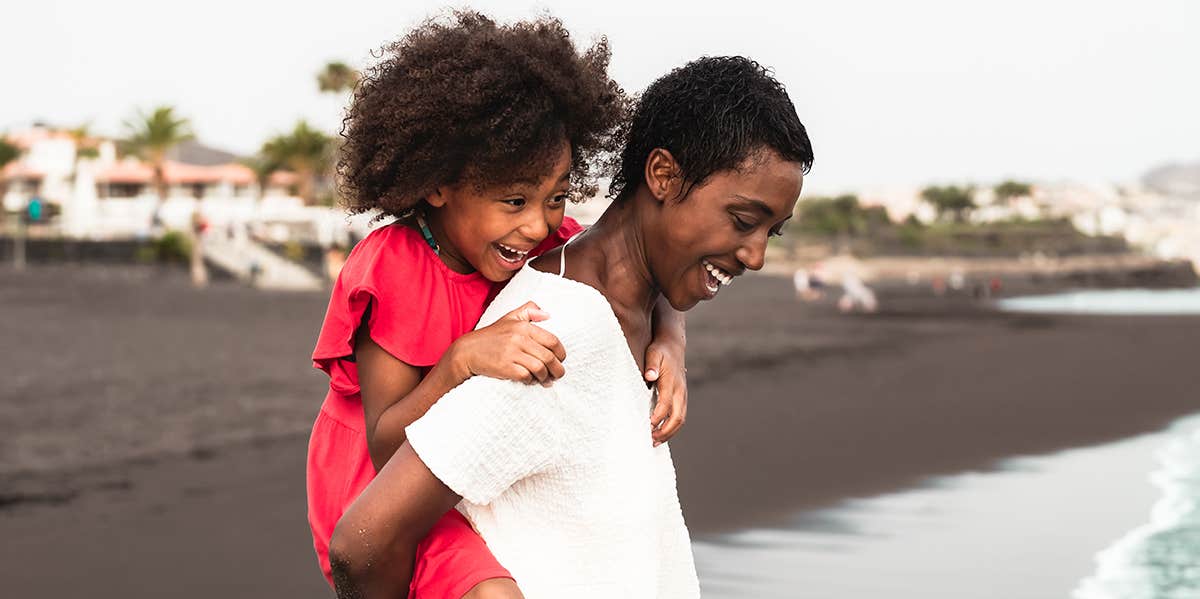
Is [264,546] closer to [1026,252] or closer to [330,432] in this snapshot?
[330,432]

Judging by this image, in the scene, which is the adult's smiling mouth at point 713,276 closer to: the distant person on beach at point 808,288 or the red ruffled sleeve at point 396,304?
the red ruffled sleeve at point 396,304

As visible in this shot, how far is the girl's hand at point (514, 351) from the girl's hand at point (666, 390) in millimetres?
296

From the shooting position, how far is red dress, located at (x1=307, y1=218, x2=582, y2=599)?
5.97ft

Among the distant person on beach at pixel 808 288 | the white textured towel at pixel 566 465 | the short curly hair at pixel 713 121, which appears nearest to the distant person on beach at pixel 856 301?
the distant person on beach at pixel 808 288

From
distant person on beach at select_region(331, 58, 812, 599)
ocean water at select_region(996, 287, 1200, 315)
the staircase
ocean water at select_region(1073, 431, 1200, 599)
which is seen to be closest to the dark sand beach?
ocean water at select_region(1073, 431, 1200, 599)

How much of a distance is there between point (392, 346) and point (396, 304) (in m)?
0.06

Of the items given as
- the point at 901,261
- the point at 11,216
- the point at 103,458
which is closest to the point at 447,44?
the point at 103,458

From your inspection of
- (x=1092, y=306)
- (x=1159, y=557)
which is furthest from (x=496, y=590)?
(x=1092, y=306)

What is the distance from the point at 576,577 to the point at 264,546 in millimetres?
6299

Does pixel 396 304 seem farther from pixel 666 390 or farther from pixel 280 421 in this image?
pixel 280 421

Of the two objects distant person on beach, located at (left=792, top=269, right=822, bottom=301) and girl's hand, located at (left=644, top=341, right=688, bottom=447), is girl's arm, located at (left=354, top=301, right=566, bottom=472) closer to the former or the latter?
girl's hand, located at (left=644, top=341, right=688, bottom=447)

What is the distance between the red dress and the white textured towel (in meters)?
0.07

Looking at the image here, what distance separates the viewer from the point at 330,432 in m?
2.06

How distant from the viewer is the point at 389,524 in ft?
5.78
